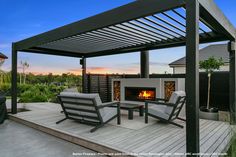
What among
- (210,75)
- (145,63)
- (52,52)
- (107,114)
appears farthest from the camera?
(145,63)

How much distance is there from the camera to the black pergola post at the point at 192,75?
2873mm

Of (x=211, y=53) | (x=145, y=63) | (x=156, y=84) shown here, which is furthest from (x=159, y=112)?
(x=211, y=53)

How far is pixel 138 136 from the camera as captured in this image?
4297 mm

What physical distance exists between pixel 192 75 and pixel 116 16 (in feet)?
6.56

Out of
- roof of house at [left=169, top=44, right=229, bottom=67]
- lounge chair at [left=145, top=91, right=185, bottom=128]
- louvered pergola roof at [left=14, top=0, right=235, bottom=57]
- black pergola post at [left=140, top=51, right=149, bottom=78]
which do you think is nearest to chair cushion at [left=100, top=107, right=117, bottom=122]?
lounge chair at [left=145, top=91, right=185, bottom=128]

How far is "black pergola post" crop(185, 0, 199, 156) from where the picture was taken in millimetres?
2873

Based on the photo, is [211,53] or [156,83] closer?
[156,83]

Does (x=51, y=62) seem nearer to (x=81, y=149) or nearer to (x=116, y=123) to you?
(x=116, y=123)

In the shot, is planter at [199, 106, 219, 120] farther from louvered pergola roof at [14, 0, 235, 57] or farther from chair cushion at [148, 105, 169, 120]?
louvered pergola roof at [14, 0, 235, 57]

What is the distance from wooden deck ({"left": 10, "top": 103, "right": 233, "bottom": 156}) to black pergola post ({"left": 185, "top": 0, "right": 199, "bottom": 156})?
0.64m

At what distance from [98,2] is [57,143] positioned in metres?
7.61

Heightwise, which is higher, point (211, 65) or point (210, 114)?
point (211, 65)

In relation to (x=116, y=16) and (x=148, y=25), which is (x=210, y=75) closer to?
(x=148, y=25)

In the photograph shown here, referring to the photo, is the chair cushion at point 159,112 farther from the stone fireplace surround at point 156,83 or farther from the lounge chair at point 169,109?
the stone fireplace surround at point 156,83
